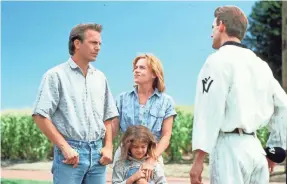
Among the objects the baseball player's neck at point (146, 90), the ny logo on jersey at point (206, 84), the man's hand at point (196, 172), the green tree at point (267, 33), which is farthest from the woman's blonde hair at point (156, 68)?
the green tree at point (267, 33)

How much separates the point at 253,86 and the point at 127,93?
1.17 meters

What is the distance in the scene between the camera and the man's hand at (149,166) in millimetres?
3499

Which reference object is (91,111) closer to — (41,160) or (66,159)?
(66,159)

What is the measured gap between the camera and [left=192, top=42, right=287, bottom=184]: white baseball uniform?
271 centimetres

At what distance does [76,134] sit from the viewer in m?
3.23

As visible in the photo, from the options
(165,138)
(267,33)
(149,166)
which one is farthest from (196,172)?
(267,33)

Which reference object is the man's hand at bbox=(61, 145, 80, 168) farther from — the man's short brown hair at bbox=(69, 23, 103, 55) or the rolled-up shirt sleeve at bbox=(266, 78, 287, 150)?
the rolled-up shirt sleeve at bbox=(266, 78, 287, 150)

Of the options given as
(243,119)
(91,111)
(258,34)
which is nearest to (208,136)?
(243,119)

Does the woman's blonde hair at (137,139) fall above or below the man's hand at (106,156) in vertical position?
above

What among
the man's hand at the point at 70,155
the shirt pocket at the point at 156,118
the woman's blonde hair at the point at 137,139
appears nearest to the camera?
the man's hand at the point at 70,155

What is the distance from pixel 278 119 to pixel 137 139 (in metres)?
0.90

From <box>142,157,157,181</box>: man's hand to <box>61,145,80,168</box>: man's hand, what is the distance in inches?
19.6

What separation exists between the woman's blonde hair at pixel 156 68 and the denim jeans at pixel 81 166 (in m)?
0.65

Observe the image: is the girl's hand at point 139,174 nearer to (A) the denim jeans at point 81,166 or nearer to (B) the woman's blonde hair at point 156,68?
(A) the denim jeans at point 81,166
